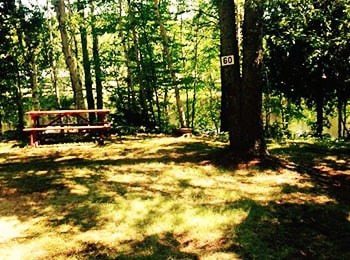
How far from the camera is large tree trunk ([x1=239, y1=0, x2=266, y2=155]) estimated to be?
7.58 metres

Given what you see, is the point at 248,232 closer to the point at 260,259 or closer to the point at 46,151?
the point at 260,259

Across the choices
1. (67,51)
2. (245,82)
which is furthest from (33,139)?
(245,82)

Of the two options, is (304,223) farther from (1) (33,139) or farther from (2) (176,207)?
(1) (33,139)

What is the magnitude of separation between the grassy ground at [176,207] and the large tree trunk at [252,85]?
1.61 ft

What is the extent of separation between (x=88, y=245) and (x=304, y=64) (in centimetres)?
1325

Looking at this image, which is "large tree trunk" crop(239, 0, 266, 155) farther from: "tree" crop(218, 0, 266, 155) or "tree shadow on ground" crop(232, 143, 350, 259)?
"tree shadow on ground" crop(232, 143, 350, 259)

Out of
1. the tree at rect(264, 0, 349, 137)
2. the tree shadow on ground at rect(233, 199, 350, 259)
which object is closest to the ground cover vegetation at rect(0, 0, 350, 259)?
the tree shadow on ground at rect(233, 199, 350, 259)

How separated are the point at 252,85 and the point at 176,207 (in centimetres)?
345

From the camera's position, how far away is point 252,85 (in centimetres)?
773

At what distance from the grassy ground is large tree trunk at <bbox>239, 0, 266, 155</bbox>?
492 mm

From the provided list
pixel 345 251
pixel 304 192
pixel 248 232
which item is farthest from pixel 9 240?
pixel 304 192

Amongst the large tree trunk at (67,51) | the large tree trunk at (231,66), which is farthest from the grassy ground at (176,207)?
the large tree trunk at (67,51)

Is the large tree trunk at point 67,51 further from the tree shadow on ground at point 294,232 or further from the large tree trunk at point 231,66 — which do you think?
the tree shadow on ground at point 294,232

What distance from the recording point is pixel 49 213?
215 inches
